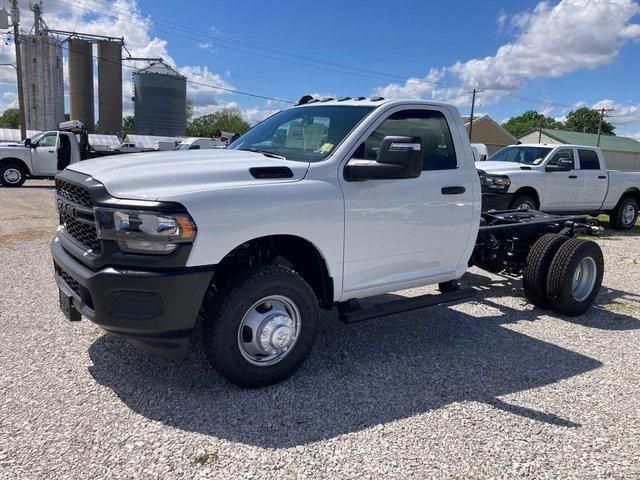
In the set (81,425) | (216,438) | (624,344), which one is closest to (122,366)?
(81,425)

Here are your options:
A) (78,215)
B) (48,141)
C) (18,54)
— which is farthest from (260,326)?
(18,54)

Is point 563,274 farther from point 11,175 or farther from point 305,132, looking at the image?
point 11,175

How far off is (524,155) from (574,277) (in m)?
7.17

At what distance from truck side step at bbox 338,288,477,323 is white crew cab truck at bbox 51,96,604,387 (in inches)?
0.7

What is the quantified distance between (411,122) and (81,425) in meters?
3.34

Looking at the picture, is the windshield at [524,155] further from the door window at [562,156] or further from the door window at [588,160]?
the door window at [588,160]

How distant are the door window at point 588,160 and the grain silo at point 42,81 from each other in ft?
192

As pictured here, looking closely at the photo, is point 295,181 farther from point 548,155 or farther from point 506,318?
point 548,155

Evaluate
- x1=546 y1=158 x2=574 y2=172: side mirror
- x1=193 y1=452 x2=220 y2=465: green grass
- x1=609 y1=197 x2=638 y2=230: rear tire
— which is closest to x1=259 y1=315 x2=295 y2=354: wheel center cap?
x1=193 y1=452 x2=220 y2=465: green grass

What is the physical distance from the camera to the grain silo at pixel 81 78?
6538cm

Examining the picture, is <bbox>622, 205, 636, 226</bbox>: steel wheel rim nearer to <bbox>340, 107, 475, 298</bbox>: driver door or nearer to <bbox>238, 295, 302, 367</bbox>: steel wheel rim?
<bbox>340, 107, 475, 298</bbox>: driver door

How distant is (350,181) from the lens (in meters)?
3.89

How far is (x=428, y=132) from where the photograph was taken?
4645mm

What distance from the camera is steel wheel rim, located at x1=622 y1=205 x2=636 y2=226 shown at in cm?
1370
